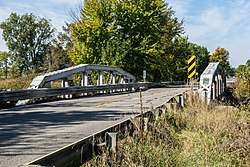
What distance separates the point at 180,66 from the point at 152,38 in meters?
21.5

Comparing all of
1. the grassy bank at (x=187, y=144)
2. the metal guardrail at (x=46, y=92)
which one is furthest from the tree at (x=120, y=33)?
the grassy bank at (x=187, y=144)

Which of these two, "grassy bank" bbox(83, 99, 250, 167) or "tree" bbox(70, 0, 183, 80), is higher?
"tree" bbox(70, 0, 183, 80)

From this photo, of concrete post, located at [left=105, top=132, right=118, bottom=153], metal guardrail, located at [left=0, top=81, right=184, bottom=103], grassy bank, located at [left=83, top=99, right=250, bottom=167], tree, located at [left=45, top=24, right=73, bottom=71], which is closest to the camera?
concrete post, located at [left=105, top=132, right=118, bottom=153]

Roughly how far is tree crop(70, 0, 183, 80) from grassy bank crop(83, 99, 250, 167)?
23287mm

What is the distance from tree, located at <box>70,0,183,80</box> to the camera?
31953 mm

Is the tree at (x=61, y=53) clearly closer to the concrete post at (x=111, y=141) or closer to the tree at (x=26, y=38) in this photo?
the tree at (x=26, y=38)

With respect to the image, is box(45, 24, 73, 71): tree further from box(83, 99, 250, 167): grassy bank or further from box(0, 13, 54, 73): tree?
box(83, 99, 250, 167): grassy bank

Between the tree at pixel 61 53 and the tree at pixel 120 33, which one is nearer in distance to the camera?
the tree at pixel 120 33

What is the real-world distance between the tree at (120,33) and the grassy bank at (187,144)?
23.3m

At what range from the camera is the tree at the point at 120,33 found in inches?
1258

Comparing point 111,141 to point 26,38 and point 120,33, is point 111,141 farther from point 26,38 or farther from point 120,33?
point 26,38

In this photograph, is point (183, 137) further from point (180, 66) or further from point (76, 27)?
point (180, 66)

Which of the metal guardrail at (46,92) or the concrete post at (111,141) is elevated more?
the metal guardrail at (46,92)

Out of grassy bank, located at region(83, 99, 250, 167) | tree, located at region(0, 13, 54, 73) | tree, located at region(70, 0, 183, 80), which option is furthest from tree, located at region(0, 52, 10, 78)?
grassy bank, located at region(83, 99, 250, 167)
